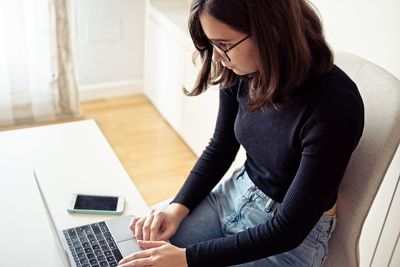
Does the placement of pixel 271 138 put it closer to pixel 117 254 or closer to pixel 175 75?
pixel 117 254

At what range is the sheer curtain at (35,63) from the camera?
7.95ft

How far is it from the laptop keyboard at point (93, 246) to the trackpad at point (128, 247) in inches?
0.5

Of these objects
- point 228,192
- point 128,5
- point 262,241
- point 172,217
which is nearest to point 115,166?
point 172,217

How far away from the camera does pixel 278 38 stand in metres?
0.91

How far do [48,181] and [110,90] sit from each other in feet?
6.37

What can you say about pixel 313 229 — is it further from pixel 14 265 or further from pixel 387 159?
pixel 14 265

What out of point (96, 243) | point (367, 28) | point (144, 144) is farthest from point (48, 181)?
point (144, 144)

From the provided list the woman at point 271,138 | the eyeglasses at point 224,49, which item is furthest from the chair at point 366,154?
the eyeglasses at point 224,49

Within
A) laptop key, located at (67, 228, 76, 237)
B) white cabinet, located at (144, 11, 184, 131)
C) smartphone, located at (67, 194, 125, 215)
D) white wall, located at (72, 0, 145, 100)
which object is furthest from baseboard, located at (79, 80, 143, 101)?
laptop key, located at (67, 228, 76, 237)

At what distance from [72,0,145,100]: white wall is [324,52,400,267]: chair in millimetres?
1938

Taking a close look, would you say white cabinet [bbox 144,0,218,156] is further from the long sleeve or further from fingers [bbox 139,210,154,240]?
fingers [bbox 139,210,154,240]

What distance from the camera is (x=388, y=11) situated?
1389mm

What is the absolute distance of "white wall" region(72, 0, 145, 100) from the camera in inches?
108

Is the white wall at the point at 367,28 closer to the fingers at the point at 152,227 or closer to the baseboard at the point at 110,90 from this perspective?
the fingers at the point at 152,227
